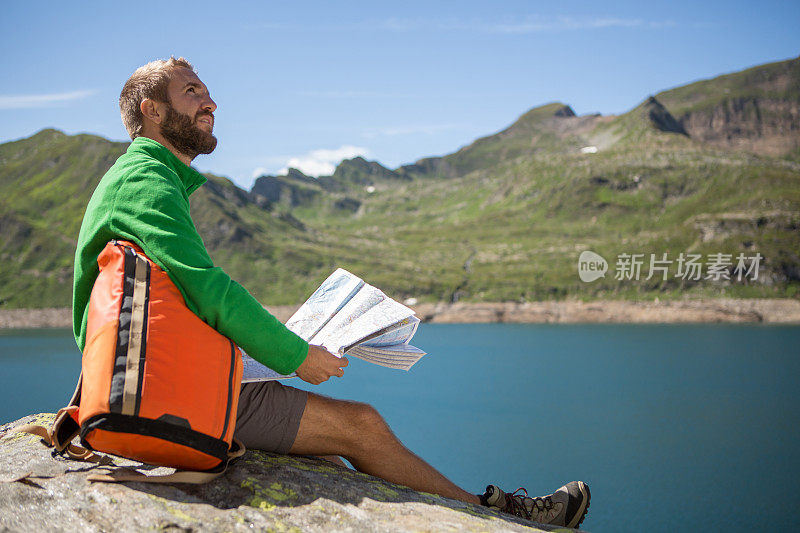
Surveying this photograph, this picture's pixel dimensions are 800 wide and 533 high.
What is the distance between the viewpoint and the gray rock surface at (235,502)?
8.09 ft

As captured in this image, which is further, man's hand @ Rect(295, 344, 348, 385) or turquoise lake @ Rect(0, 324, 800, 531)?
turquoise lake @ Rect(0, 324, 800, 531)

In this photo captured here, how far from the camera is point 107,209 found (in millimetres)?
2803

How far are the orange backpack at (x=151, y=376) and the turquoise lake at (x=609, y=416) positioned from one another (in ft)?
40.6

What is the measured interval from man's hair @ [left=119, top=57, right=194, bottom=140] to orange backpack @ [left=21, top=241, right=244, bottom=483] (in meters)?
0.91

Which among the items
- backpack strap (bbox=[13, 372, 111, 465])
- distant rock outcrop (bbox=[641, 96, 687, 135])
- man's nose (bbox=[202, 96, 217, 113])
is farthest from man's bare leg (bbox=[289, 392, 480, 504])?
distant rock outcrop (bbox=[641, 96, 687, 135])

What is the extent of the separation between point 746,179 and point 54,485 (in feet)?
401

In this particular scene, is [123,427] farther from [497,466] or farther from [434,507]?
[497,466]

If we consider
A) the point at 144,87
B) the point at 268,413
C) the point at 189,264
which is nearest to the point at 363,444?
the point at 268,413

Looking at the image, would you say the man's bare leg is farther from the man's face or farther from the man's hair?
the man's hair

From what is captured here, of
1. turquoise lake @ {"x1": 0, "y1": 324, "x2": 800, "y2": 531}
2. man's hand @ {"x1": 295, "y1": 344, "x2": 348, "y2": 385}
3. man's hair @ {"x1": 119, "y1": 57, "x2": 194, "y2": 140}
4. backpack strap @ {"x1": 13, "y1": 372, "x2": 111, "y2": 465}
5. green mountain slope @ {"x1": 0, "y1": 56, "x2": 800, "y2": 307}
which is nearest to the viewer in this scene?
backpack strap @ {"x1": 13, "y1": 372, "x2": 111, "y2": 465}

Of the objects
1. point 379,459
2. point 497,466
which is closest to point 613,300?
point 497,466

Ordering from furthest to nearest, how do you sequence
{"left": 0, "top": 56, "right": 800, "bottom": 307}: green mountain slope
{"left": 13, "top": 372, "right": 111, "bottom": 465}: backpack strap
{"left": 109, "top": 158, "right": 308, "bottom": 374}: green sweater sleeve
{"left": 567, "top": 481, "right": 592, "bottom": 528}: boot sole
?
{"left": 0, "top": 56, "right": 800, "bottom": 307}: green mountain slope < {"left": 567, "top": 481, "right": 592, "bottom": 528}: boot sole < {"left": 13, "top": 372, "right": 111, "bottom": 465}: backpack strap < {"left": 109, "top": 158, "right": 308, "bottom": 374}: green sweater sleeve

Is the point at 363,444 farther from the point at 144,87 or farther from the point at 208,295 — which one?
the point at 144,87

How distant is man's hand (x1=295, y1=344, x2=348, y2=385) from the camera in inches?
119
